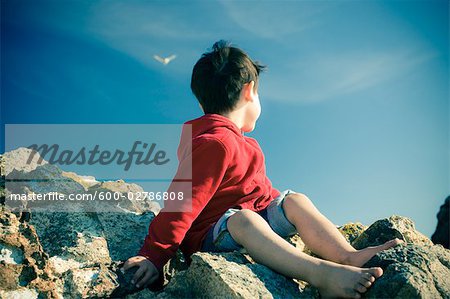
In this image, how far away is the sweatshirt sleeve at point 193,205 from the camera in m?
3.96

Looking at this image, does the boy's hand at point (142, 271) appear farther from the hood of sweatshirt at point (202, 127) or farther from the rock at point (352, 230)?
the rock at point (352, 230)

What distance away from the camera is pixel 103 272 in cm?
366

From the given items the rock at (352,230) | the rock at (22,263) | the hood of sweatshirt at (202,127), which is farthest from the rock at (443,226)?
the rock at (22,263)

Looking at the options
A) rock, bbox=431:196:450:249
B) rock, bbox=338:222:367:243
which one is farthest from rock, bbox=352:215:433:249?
rock, bbox=431:196:450:249

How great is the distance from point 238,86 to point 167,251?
209 centimetres

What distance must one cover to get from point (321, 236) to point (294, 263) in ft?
1.99

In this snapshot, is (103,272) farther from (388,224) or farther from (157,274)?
(388,224)

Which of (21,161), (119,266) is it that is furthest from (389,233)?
(21,161)

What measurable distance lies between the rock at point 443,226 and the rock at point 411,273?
676 inches

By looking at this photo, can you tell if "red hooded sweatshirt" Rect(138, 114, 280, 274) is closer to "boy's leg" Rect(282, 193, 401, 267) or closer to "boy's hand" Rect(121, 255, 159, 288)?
"boy's hand" Rect(121, 255, 159, 288)

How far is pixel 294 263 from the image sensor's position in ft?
11.9

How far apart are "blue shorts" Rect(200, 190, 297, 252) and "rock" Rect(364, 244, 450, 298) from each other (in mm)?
1051

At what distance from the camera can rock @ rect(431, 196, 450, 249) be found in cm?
1919

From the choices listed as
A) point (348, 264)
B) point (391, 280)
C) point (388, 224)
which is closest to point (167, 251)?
→ point (348, 264)
